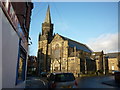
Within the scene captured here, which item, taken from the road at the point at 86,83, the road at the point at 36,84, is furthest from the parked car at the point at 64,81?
the road at the point at 36,84

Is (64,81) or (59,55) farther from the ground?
(59,55)

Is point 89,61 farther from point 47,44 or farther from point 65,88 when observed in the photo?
point 65,88

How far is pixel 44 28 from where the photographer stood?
68.9 meters

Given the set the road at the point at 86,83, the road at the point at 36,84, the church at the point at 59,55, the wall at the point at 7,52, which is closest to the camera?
the wall at the point at 7,52

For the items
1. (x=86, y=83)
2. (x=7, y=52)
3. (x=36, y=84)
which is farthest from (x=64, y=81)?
(x=86, y=83)

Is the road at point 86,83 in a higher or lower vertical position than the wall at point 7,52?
lower

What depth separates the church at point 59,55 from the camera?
179 ft

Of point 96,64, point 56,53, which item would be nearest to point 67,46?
point 56,53

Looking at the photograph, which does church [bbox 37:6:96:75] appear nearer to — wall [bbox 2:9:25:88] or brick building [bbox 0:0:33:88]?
brick building [bbox 0:0:33:88]

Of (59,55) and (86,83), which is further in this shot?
(59,55)

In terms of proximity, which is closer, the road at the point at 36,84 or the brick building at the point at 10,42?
the brick building at the point at 10,42

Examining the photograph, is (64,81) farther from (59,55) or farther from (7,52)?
(59,55)

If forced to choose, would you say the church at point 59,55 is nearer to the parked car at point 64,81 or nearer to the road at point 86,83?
the road at point 86,83

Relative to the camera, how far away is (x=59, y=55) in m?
61.5
